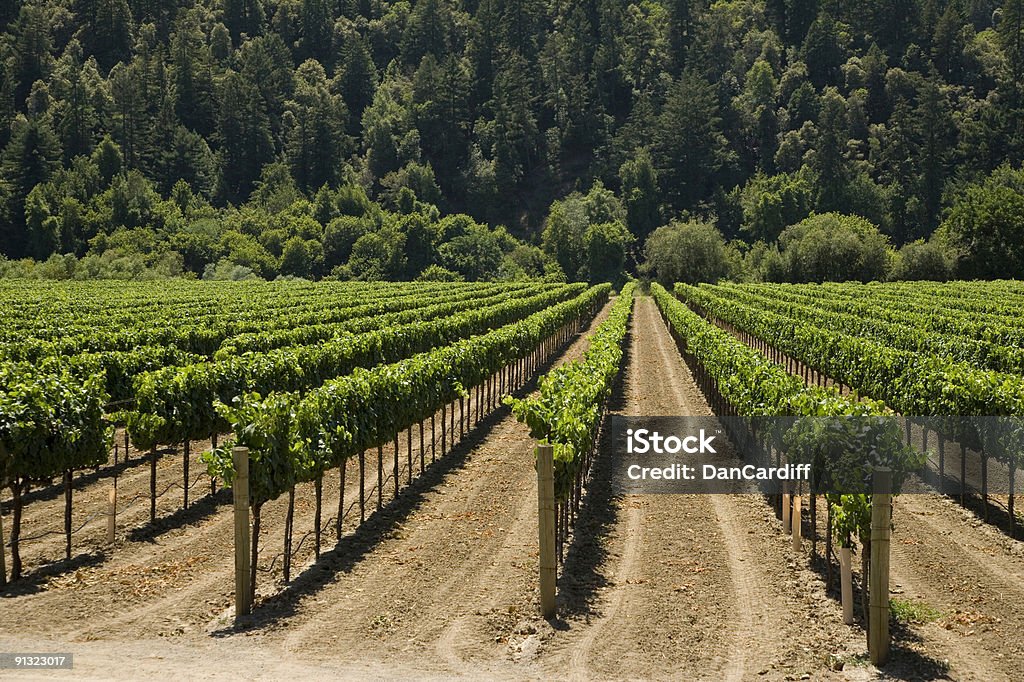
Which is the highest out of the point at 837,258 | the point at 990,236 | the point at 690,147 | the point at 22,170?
the point at 690,147

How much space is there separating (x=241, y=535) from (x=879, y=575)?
8395 millimetres

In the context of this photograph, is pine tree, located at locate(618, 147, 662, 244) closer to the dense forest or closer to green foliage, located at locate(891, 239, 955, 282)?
the dense forest

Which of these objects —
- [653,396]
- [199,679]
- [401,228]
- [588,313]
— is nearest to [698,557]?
[199,679]

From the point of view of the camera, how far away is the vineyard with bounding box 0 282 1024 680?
1148cm

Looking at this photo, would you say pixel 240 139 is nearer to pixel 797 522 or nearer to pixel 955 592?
pixel 797 522

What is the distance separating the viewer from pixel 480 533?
16.5m

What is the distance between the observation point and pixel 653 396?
1277 inches

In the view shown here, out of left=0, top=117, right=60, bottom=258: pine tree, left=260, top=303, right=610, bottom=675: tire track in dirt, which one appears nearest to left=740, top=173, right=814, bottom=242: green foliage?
left=0, top=117, right=60, bottom=258: pine tree

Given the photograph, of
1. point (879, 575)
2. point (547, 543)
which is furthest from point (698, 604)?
point (879, 575)

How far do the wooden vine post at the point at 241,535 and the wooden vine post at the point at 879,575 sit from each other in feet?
27.0

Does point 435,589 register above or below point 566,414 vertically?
below

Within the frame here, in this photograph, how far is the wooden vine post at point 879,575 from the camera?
10820 mm

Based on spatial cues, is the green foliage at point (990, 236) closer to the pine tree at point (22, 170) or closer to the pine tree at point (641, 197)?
the pine tree at point (641, 197)

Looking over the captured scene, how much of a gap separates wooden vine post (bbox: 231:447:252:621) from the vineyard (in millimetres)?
44
